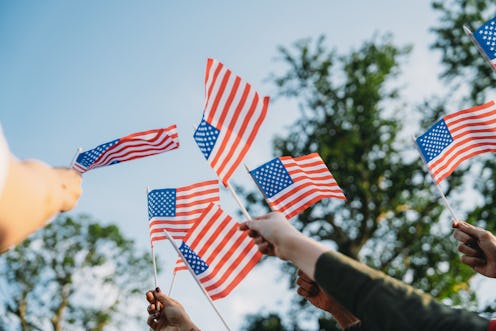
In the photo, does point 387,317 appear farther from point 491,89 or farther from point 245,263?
point 491,89

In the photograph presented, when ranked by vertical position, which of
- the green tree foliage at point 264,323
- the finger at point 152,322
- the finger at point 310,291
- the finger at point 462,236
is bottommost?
the green tree foliage at point 264,323

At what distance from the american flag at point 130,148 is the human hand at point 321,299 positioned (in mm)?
2412

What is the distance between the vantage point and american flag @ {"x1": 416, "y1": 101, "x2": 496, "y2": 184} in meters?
4.91

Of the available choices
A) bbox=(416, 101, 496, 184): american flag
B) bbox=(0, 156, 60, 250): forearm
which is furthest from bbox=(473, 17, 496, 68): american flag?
bbox=(0, 156, 60, 250): forearm

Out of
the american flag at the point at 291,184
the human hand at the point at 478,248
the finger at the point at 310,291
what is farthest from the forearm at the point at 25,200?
the american flag at the point at 291,184

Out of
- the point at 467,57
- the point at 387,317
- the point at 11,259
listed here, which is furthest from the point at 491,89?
the point at 11,259

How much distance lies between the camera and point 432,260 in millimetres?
17172

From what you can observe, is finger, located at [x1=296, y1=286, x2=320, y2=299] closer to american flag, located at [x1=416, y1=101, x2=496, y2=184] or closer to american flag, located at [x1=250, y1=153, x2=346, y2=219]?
american flag, located at [x1=250, y1=153, x2=346, y2=219]

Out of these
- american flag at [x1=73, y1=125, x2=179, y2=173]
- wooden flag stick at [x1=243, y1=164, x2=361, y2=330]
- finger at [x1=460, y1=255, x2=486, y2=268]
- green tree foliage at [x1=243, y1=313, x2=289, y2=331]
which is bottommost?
green tree foliage at [x1=243, y1=313, x2=289, y2=331]

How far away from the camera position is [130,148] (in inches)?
189

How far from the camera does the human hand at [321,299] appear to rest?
2516 millimetres

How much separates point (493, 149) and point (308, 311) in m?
14.2

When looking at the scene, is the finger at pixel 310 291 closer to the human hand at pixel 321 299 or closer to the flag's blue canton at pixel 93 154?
the human hand at pixel 321 299

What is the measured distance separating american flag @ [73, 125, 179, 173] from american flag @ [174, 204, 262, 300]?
860 mm
